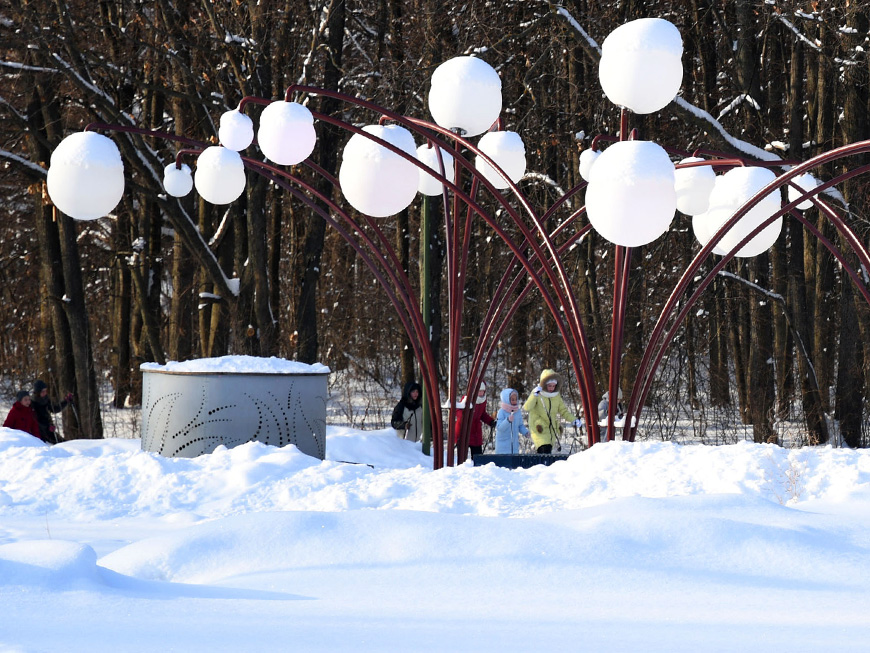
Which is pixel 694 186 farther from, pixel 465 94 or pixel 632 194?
pixel 632 194

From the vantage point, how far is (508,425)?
12383 mm

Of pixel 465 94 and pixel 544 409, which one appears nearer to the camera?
pixel 465 94

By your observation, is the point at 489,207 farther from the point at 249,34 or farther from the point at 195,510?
the point at 195,510

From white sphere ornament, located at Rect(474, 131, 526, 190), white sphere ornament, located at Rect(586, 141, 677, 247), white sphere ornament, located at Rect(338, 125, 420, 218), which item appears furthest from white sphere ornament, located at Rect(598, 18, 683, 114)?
white sphere ornament, located at Rect(474, 131, 526, 190)

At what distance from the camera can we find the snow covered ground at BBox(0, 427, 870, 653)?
143 inches

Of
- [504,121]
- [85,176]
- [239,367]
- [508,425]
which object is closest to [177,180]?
[239,367]

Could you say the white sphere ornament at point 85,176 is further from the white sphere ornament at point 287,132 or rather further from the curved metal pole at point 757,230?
the curved metal pole at point 757,230

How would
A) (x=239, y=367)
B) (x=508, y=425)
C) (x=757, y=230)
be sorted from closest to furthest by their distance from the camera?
(x=757, y=230) < (x=239, y=367) < (x=508, y=425)

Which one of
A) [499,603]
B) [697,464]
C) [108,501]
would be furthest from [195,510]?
[499,603]

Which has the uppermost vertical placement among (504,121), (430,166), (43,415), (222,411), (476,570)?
(504,121)

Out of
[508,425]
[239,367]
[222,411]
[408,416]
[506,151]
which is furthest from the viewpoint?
[408,416]

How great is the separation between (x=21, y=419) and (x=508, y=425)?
578 cm

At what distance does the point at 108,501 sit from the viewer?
7.92m

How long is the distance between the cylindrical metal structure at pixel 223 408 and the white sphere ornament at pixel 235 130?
84.3 inches
